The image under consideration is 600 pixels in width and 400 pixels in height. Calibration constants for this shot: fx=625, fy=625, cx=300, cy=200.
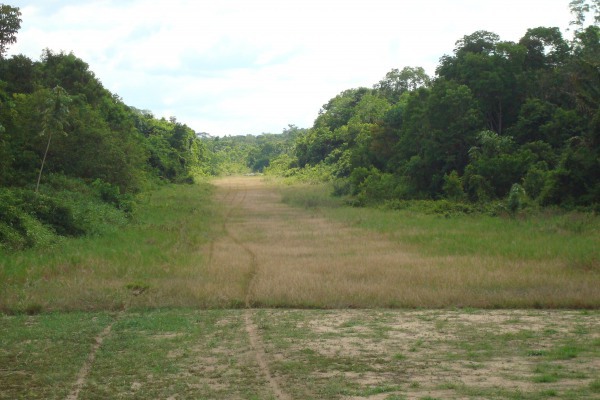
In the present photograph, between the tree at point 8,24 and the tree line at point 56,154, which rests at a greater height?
the tree at point 8,24

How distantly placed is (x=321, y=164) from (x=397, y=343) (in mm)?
66891

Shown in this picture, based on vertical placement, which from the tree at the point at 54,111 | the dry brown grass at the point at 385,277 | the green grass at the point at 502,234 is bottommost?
the dry brown grass at the point at 385,277

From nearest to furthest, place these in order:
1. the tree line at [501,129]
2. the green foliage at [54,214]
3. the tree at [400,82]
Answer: the green foliage at [54,214], the tree line at [501,129], the tree at [400,82]

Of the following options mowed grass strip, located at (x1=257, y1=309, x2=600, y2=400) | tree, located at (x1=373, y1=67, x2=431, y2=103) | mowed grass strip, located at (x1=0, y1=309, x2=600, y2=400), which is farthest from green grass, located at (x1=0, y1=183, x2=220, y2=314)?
tree, located at (x1=373, y1=67, x2=431, y2=103)

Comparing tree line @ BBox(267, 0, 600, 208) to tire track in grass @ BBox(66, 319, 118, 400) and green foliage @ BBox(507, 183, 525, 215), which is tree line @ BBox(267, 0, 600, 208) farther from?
tire track in grass @ BBox(66, 319, 118, 400)

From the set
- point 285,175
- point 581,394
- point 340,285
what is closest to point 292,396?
point 581,394

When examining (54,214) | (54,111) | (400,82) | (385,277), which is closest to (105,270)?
(385,277)

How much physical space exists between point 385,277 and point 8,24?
2976cm

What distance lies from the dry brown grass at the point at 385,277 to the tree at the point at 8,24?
833 inches

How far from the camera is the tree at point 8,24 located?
34938 mm

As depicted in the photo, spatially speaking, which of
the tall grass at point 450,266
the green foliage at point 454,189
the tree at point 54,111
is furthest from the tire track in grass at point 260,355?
the green foliage at point 454,189

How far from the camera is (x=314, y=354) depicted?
9.00 metres

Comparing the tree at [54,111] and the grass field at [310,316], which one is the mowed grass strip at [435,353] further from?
the tree at [54,111]

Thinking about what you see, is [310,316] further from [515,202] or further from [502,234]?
[515,202]
